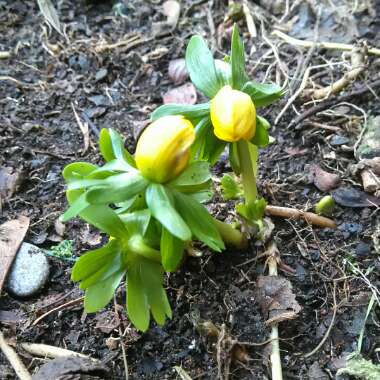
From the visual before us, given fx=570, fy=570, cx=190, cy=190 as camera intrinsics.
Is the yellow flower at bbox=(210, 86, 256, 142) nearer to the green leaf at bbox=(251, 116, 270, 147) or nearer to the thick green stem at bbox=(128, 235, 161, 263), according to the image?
the green leaf at bbox=(251, 116, 270, 147)

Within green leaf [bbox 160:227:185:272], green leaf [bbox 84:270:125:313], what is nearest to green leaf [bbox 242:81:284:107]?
green leaf [bbox 160:227:185:272]

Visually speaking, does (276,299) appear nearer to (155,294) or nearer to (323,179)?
(155,294)

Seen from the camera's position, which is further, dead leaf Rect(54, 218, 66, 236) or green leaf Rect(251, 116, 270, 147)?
dead leaf Rect(54, 218, 66, 236)

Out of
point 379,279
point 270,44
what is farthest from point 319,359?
point 270,44

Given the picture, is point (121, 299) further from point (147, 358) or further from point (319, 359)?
point (319, 359)

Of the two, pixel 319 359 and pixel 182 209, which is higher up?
pixel 182 209

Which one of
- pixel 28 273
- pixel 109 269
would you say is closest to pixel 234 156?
pixel 109 269
